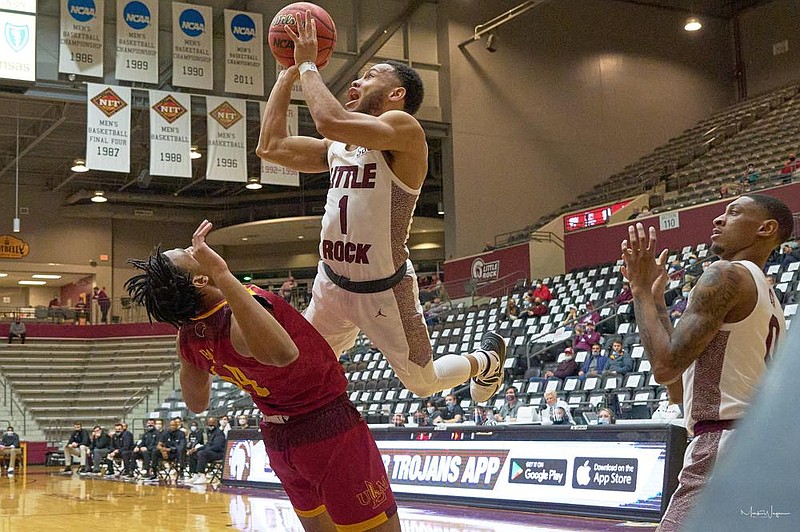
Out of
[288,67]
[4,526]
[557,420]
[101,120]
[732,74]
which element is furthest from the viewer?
[732,74]

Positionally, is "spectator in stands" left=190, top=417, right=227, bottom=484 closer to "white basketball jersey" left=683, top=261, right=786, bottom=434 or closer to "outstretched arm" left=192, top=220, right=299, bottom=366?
"outstretched arm" left=192, top=220, right=299, bottom=366

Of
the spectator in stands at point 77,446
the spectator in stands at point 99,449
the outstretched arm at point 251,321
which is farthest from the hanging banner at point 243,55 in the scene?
the outstretched arm at point 251,321

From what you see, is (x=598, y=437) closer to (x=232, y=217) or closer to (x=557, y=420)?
(x=557, y=420)

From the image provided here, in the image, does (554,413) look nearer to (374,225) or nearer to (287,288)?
(287,288)

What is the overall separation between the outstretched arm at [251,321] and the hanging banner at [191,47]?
55.1 ft

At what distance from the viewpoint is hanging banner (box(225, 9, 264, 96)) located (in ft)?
62.7

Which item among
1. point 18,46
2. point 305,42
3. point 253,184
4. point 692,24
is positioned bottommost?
point 305,42

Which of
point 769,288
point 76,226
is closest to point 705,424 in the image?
point 769,288

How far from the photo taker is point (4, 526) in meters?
9.44

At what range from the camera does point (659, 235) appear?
19688 mm

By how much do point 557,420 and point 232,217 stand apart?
24318 millimetres

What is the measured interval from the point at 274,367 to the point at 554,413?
7.72 metres

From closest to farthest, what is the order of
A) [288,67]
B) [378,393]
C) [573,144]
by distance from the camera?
[288,67] → [378,393] → [573,144]

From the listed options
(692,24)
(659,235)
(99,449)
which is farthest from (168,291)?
(692,24)
